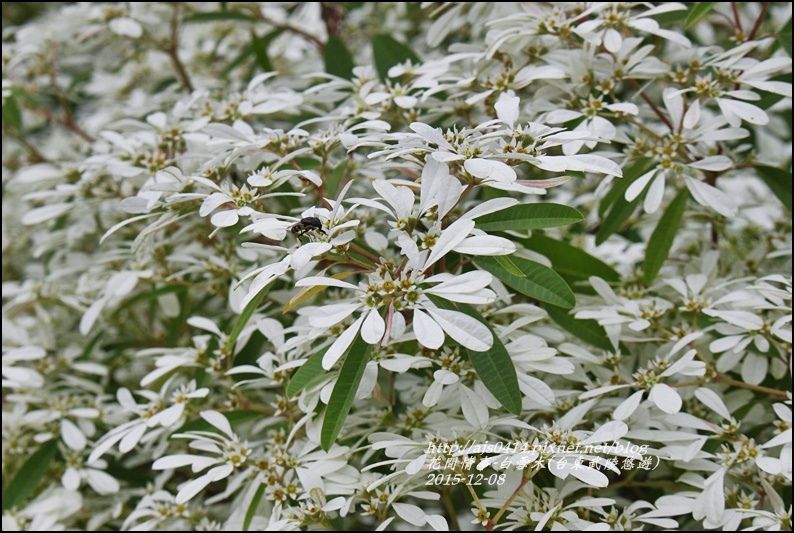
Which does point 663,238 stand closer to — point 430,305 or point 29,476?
point 430,305

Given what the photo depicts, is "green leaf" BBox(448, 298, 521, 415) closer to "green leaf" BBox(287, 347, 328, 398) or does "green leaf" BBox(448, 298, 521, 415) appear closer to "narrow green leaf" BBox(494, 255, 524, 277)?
"narrow green leaf" BBox(494, 255, 524, 277)

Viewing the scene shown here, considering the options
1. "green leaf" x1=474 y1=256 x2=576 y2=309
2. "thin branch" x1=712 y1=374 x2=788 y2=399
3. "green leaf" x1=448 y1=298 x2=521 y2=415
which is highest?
"green leaf" x1=474 y1=256 x2=576 y2=309

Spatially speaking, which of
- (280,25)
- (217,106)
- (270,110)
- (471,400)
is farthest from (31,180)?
(471,400)

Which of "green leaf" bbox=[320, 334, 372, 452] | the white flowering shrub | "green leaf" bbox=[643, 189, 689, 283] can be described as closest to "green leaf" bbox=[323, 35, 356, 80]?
the white flowering shrub

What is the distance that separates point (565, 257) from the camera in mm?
1528

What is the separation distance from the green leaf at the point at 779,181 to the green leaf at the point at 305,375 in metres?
1.09

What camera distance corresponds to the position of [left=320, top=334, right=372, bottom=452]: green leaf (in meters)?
1.12

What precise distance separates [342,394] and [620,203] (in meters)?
0.77

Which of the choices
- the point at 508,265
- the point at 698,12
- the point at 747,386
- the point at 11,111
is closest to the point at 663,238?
the point at 747,386

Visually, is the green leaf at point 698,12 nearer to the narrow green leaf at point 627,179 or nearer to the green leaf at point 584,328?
the narrow green leaf at point 627,179

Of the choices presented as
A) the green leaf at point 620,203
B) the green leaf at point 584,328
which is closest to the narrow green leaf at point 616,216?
the green leaf at point 620,203

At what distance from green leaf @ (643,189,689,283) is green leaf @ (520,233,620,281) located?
89 millimetres

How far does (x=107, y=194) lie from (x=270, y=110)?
49 centimetres

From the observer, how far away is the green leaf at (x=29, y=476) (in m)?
1.70
